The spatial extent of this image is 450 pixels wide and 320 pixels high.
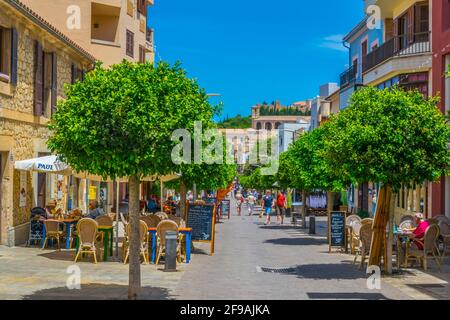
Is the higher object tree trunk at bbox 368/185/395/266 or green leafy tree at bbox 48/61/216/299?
green leafy tree at bbox 48/61/216/299

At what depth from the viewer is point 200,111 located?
11.4m

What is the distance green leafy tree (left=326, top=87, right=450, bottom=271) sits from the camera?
14383mm

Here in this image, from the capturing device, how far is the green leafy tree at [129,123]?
10336 mm

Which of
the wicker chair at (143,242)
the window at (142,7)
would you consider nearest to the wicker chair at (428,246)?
the wicker chair at (143,242)

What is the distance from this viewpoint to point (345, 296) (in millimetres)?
12078

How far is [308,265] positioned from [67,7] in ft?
74.1

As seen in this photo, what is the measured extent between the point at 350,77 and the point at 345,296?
3092 cm

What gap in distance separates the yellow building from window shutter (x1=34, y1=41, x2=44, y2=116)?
39.5 feet

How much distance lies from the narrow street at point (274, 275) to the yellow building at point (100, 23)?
14884mm

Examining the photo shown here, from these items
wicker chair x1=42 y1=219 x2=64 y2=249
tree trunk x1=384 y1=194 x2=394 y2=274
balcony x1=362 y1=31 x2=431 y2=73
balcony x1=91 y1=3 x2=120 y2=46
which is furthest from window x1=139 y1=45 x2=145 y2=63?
tree trunk x1=384 y1=194 x2=394 y2=274

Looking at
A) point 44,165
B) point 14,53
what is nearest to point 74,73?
point 14,53

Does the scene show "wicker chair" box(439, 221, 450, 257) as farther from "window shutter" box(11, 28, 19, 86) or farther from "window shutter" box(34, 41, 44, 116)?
"window shutter" box(34, 41, 44, 116)
